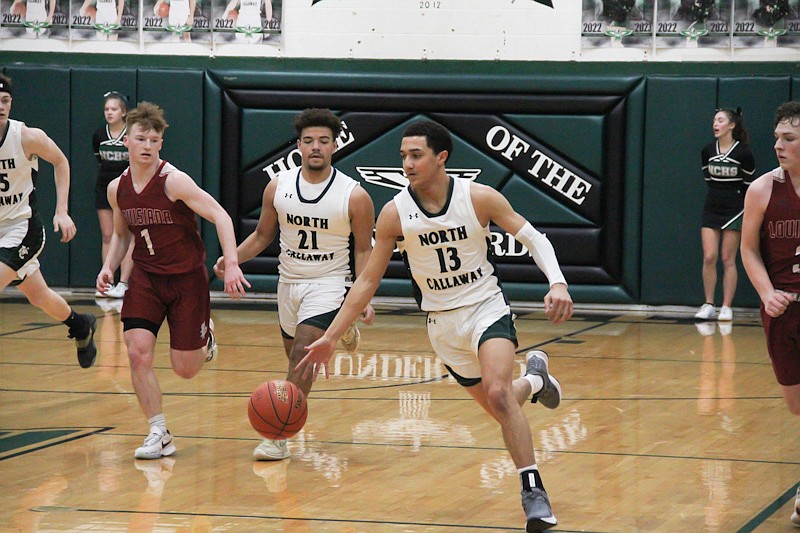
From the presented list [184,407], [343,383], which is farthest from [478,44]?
[184,407]

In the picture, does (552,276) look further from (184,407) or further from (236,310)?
(236,310)

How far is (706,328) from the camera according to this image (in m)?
11.9

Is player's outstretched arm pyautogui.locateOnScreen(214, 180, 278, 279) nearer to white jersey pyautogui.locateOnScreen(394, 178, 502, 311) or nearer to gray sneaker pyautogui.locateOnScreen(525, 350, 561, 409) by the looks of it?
white jersey pyautogui.locateOnScreen(394, 178, 502, 311)

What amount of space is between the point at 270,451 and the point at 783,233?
9.17 feet

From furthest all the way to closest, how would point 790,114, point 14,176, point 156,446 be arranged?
point 14,176 → point 156,446 → point 790,114

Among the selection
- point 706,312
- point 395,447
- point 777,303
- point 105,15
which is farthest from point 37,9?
point 777,303

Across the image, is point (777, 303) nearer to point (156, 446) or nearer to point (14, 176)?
point (156, 446)

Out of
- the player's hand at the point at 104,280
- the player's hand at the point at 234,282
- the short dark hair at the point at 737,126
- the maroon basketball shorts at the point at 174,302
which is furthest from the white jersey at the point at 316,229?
the short dark hair at the point at 737,126

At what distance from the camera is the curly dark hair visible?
12742 mm

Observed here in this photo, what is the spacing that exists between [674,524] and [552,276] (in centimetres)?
117

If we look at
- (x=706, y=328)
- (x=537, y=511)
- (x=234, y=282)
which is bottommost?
(x=706, y=328)

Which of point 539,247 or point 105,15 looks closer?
point 539,247

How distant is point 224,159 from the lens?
13633mm

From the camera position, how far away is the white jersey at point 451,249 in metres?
5.39
